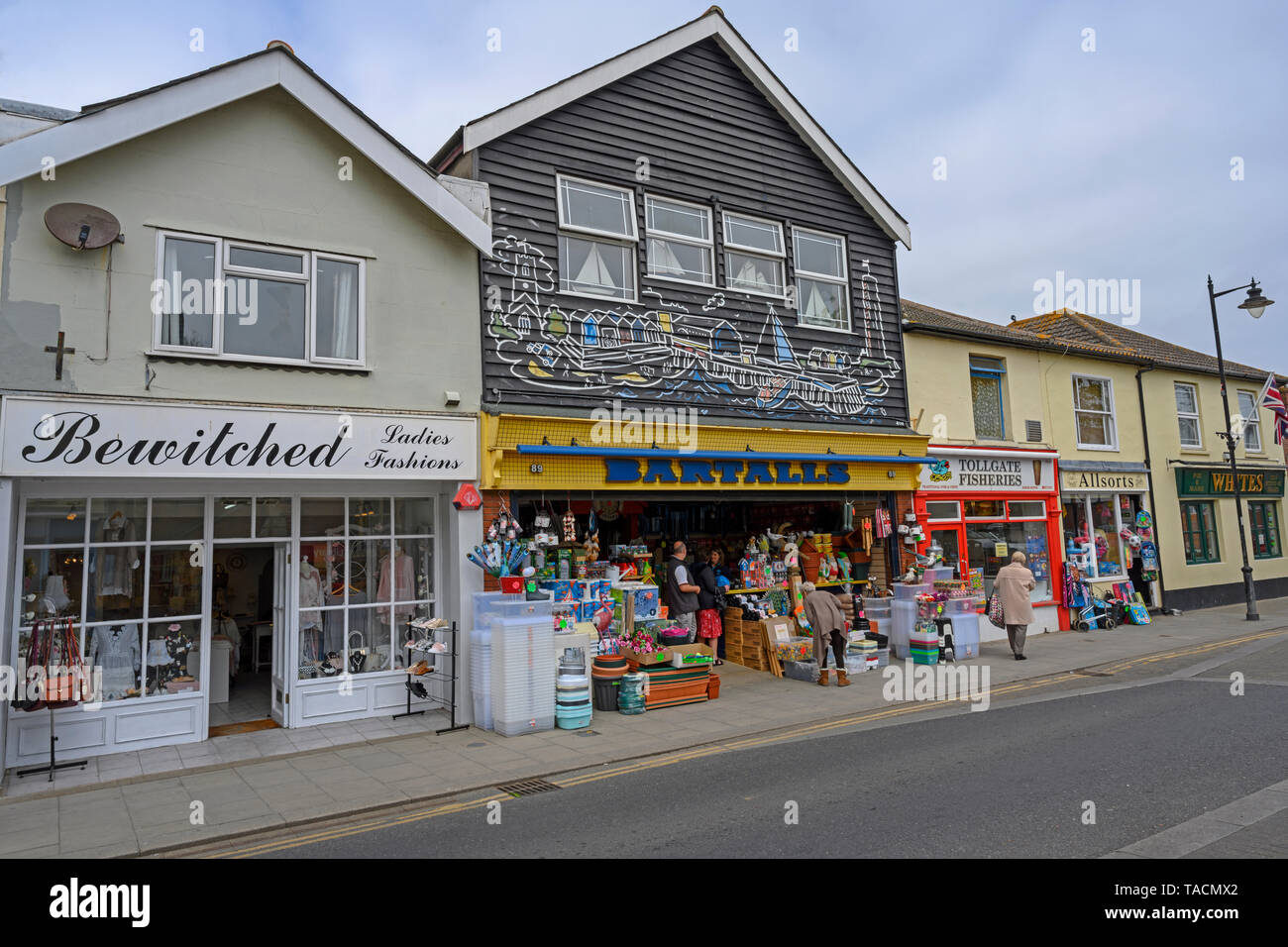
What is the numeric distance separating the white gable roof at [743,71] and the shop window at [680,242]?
80.0 inches

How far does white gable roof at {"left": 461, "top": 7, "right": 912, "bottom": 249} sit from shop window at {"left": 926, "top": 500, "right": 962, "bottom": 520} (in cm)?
525

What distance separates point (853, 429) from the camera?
14391 millimetres

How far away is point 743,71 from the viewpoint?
1441cm

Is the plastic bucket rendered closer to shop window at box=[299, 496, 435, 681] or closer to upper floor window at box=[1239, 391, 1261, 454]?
shop window at box=[299, 496, 435, 681]

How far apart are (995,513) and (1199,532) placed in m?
8.72

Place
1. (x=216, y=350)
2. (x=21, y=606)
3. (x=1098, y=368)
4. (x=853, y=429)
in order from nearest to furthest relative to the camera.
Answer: (x=21, y=606), (x=216, y=350), (x=853, y=429), (x=1098, y=368)

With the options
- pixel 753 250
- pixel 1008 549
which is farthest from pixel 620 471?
pixel 1008 549

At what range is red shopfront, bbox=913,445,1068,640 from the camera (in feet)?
51.6

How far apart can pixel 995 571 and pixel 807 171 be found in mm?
9012

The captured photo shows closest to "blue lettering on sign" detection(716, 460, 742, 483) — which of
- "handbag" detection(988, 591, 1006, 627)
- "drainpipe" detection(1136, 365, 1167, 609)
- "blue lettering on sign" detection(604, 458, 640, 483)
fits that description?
"blue lettering on sign" detection(604, 458, 640, 483)

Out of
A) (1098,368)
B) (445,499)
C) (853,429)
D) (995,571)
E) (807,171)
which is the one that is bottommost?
(995,571)

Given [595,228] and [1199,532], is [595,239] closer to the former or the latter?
[595,228]
